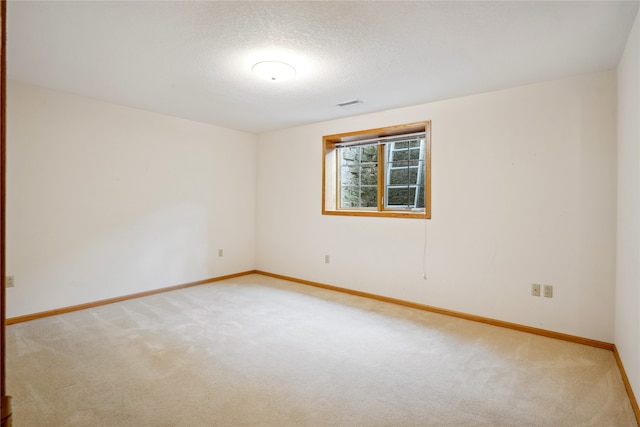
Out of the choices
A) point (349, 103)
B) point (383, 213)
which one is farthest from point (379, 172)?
point (349, 103)

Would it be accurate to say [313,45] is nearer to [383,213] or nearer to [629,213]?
[383,213]

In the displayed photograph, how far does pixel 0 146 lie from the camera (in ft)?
1.73

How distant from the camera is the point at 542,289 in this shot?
299 centimetres

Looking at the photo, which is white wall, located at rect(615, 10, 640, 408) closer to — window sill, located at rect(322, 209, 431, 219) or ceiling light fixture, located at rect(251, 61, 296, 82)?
window sill, located at rect(322, 209, 431, 219)

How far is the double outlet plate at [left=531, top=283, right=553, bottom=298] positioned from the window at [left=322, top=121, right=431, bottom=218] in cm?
122

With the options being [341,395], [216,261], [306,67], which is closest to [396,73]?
[306,67]

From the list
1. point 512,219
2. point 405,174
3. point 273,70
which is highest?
point 273,70

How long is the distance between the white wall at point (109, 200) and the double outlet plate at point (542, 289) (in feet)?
13.1

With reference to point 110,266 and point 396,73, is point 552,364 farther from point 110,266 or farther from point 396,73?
point 110,266

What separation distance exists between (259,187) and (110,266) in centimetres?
245

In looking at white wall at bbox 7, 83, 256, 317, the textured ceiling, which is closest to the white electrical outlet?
the textured ceiling

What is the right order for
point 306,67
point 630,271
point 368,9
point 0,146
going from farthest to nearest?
1. point 306,67
2. point 630,271
3. point 368,9
4. point 0,146

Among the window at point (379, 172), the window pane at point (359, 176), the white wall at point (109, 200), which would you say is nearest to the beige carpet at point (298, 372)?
the white wall at point (109, 200)

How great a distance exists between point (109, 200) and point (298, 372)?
10.0ft
